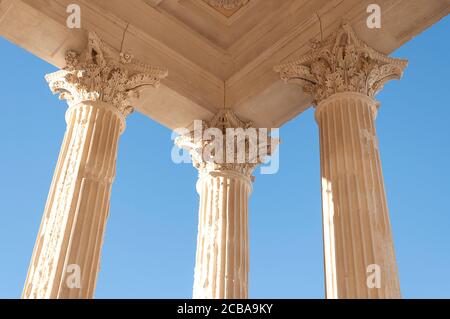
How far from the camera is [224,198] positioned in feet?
113

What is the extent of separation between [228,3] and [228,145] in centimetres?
823

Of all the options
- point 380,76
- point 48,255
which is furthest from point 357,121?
point 48,255

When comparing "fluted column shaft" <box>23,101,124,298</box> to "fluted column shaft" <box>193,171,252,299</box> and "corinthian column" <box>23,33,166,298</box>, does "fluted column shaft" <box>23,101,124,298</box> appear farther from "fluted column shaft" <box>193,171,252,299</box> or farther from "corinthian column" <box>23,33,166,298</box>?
"fluted column shaft" <box>193,171,252,299</box>

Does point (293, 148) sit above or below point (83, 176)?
above

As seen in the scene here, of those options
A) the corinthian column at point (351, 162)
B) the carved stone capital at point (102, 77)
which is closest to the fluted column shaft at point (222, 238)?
the carved stone capital at point (102, 77)

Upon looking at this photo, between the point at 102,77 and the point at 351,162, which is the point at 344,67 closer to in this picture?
the point at 351,162

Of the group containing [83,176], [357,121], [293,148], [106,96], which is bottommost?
[83,176]

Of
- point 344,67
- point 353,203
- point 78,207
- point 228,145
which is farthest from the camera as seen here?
point 228,145

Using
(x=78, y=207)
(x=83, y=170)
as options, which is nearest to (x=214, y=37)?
(x=83, y=170)

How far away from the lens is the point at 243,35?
122 feet

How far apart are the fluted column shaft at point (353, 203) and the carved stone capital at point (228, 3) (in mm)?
9798

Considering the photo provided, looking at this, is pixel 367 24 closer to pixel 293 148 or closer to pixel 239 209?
pixel 239 209

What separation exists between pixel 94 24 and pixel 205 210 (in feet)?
37.5

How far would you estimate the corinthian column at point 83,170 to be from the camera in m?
24.7
